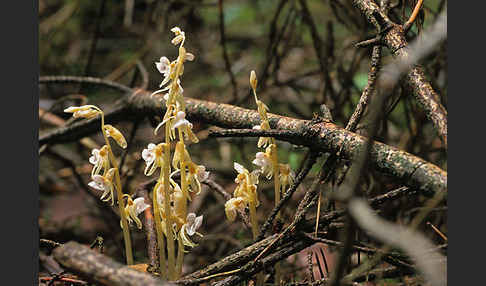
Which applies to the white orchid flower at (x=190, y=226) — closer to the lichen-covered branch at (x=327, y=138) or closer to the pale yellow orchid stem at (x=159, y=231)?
the pale yellow orchid stem at (x=159, y=231)

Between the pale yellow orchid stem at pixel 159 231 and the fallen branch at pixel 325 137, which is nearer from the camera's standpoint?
the fallen branch at pixel 325 137

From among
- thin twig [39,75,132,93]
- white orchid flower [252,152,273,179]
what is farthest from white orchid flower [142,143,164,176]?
thin twig [39,75,132,93]

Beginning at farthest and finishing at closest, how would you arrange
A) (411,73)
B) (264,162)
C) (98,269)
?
1. (264,162)
2. (411,73)
3. (98,269)

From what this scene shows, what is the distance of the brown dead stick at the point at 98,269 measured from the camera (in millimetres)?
806

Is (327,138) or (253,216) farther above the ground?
(327,138)

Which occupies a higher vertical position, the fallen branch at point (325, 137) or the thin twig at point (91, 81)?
the thin twig at point (91, 81)

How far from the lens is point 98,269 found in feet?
2.70

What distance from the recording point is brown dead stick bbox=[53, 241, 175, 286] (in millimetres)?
806

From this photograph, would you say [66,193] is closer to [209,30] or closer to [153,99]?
[153,99]

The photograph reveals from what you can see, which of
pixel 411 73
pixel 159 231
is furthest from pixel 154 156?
pixel 411 73

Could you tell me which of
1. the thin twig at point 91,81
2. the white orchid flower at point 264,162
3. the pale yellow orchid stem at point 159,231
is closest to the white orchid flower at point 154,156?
the pale yellow orchid stem at point 159,231

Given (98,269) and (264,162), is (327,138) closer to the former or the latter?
(264,162)

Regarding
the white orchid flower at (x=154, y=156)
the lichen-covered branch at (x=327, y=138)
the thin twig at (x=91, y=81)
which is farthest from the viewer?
the thin twig at (x=91, y=81)

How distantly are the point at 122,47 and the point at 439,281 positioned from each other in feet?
10.5
